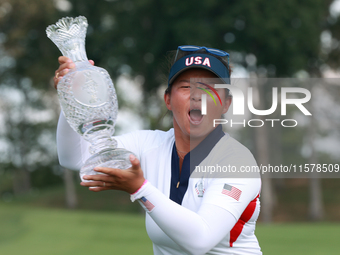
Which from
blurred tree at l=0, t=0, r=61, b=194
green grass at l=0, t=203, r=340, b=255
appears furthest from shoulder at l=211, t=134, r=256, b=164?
blurred tree at l=0, t=0, r=61, b=194

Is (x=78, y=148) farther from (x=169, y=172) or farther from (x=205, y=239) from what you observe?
(x=205, y=239)

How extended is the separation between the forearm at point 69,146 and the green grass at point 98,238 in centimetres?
837

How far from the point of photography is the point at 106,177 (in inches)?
76.5

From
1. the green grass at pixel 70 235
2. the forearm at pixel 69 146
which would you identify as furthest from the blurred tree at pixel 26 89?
the forearm at pixel 69 146

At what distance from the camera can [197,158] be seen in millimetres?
2604

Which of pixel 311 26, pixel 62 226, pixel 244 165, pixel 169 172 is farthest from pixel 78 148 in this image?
pixel 311 26

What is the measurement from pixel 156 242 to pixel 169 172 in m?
0.43

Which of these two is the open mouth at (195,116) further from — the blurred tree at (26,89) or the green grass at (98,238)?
the blurred tree at (26,89)

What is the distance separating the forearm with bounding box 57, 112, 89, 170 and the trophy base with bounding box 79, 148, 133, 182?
2.14ft

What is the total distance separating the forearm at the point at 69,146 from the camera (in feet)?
8.75

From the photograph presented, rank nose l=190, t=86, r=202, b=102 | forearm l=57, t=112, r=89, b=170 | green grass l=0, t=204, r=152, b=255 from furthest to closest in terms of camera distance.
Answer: green grass l=0, t=204, r=152, b=255
forearm l=57, t=112, r=89, b=170
nose l=190, t=86, r=202, b=102

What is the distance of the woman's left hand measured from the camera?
1.91m

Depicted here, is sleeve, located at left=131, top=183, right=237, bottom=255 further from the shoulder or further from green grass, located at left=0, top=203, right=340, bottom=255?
green grass, located at left=0, top=203, right=340, bottom=255

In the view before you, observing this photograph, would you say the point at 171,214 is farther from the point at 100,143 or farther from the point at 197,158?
the point at 197,158
